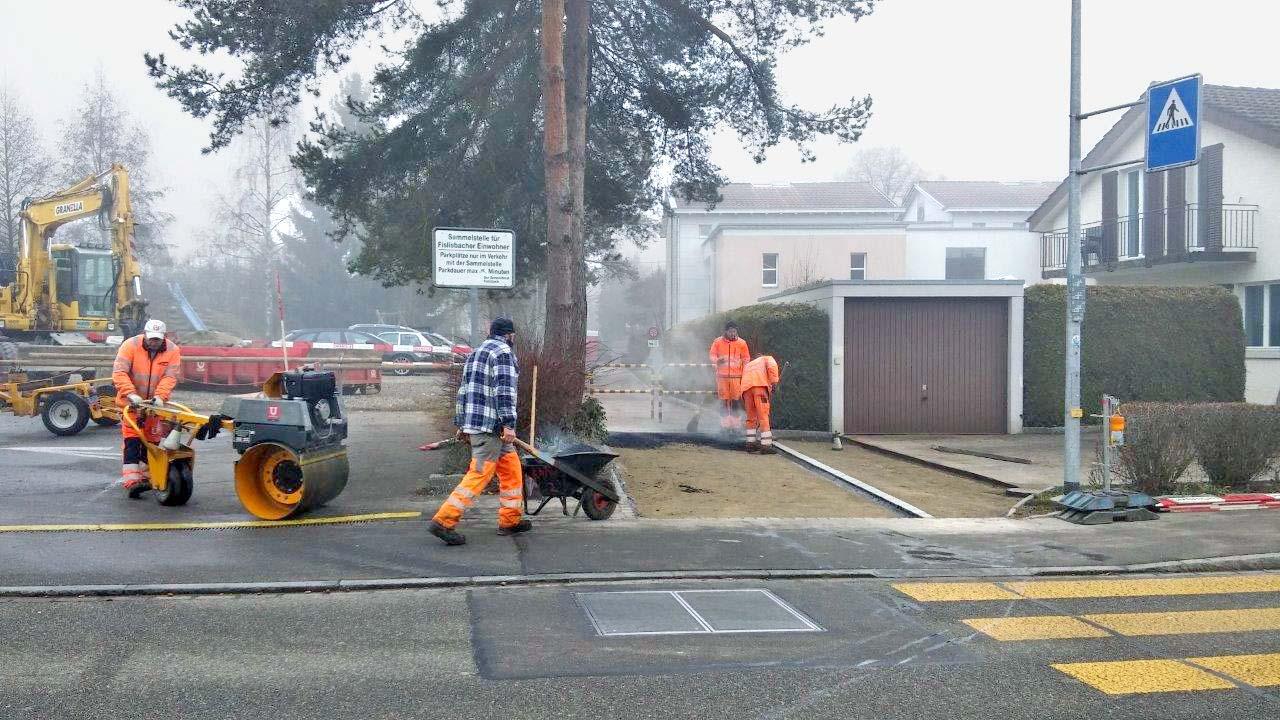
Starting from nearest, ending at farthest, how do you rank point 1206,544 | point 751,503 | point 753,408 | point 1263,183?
point 1206,544 → point 751,503 → point 753,408 → point 1263,183

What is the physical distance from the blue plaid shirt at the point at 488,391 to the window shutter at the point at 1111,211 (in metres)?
21.4

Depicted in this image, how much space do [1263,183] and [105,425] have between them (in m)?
23.7

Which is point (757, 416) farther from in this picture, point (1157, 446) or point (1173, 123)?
point (1173, 123)

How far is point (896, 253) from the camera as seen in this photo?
145 feet

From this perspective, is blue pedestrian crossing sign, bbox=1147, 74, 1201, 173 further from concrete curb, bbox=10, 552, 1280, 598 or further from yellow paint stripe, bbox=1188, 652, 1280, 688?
yellow paint stripe, bbox=1188, 652, 1280, 688

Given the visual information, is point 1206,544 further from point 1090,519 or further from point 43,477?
point 43,477

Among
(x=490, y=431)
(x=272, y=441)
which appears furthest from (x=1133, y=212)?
(x=272, y=441)

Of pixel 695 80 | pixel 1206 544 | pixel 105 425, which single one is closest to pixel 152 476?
pixel 105 425

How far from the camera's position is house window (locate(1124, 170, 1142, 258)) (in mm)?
25078

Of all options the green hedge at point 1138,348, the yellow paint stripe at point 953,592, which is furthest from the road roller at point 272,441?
the green hedge at point 1138,348

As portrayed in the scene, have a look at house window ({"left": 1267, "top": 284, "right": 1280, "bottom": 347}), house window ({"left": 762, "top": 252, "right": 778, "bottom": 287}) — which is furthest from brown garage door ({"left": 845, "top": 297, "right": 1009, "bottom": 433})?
house window ({"left": 762, "top": 252, "right": 778, "bottom": 287})

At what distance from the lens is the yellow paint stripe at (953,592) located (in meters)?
7.03

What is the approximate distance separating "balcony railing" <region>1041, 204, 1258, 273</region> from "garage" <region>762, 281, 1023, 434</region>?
15.2 feet

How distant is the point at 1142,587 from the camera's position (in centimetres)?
759
